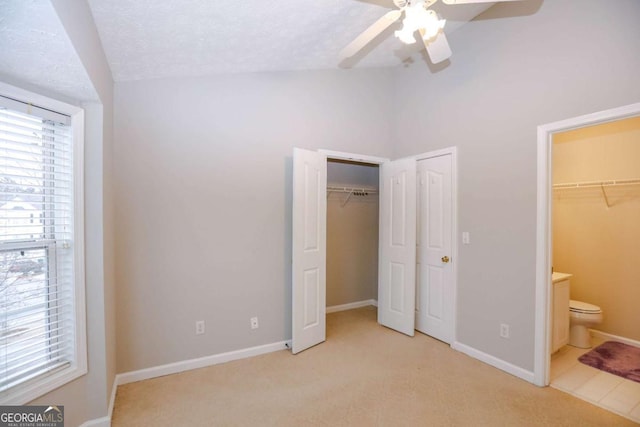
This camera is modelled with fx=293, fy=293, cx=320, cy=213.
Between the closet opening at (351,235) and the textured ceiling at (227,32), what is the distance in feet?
5.83

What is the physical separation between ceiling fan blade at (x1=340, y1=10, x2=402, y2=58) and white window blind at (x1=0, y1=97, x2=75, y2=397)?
1.86 m

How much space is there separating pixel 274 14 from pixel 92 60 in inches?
45.8

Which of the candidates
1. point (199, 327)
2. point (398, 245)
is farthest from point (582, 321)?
point (199, 327)

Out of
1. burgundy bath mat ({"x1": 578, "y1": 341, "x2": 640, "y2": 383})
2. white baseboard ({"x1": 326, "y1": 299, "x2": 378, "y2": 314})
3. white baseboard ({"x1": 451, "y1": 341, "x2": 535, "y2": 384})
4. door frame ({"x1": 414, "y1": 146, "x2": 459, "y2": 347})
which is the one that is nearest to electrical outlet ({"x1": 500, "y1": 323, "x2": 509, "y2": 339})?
white baseboard ({"x1": 451, "y1": 341, "x2": 535, "y2": 384})

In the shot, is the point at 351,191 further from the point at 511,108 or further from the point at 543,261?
the point at 543,261

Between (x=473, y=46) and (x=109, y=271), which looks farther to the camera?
(x=473, y=46)

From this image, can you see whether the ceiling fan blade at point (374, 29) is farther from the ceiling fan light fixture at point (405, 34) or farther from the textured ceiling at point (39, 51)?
the textured ceiling at point (39, 51)

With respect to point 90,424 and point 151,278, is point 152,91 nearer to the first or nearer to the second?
point 151,278

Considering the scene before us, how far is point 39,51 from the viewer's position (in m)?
1.33

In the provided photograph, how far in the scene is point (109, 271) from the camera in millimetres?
2107

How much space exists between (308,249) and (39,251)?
6.63ft

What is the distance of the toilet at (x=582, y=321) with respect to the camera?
2938mm

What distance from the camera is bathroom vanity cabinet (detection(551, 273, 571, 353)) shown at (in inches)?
107

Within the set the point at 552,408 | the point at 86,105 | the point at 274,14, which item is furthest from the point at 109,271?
the point at 552,408
